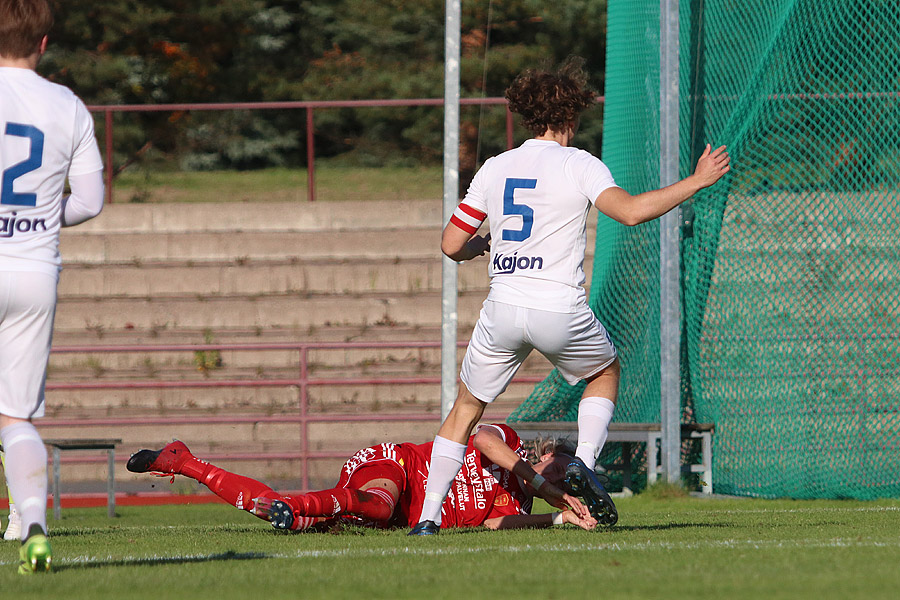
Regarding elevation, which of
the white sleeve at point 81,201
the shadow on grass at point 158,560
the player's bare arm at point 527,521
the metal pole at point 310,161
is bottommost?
the player's bare arm at point 527,521

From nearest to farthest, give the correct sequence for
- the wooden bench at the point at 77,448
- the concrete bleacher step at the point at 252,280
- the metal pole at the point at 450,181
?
1. the metal pole at the point at 450,181
2. the wooden bench at the point at 77,448
3. the concrete bleacher step at the point at 252,280

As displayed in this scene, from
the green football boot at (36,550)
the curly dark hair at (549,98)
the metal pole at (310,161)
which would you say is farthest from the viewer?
the metal pole at (310,161)

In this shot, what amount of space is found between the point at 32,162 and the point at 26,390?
0.69 metres

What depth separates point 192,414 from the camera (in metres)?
13.5

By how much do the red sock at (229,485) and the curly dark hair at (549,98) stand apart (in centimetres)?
187

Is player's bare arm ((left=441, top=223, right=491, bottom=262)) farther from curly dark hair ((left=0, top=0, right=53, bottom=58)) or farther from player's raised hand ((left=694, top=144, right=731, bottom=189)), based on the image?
curly dark hair ((left=0, top=0, right=53, bottom=58))

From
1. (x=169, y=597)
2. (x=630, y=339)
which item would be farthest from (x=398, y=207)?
(x=169, y=597)

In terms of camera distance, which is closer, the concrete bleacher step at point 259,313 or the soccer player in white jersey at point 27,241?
the soccer player in white jersey at point 27,241

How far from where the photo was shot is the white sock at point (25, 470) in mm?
3812

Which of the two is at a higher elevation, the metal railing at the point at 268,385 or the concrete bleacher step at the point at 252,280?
the concrete bleacher step at the point at 252,280

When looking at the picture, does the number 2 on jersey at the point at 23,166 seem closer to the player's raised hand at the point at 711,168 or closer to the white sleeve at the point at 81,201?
the white sleeve at the point at 81,201

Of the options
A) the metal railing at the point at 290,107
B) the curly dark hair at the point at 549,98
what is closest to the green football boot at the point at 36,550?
the curly dark hair at the point at 549,98

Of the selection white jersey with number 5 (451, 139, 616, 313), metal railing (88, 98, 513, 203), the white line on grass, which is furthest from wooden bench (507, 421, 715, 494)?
metal railing (88, 98, 513, 203)

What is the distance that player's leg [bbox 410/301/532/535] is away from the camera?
4.93 metres
